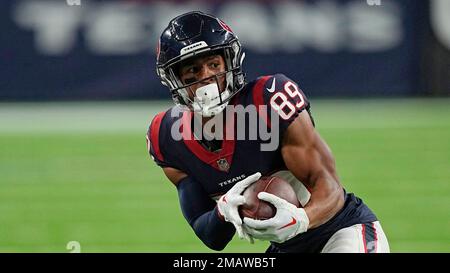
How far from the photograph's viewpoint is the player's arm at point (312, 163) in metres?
3.66

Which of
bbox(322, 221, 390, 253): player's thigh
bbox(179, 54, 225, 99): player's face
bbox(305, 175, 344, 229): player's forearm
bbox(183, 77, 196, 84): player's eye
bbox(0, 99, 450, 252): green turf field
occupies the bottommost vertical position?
bbox(0, 99, 450, 252): green turf field

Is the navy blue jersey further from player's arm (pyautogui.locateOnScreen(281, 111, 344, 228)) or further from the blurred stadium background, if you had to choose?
the blurred stadium background

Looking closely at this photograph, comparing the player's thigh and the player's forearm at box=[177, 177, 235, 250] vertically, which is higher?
the player's forearm at box=[177, 177, 235, 250]

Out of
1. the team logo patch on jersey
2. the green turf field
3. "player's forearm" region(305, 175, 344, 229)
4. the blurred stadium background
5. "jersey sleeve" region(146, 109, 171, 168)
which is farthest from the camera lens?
the blurred stadium background

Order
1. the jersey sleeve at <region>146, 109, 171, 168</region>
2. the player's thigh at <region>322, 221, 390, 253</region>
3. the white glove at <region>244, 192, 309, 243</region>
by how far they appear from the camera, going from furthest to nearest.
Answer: the jersey sleeve at <region>146, 109, 171, 168</region> < the player's thigh at <region>322, 221, 390, 253</region> < the white glove at <region>244, 192, 309, 243</region>

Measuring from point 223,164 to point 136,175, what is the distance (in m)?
4.49

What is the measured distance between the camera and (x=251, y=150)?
3801 millimetres

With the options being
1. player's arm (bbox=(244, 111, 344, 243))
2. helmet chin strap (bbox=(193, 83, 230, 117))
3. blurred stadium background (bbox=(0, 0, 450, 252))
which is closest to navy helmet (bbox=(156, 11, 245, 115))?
helmet chin strap (bbox=(193, 83, 230, 117))

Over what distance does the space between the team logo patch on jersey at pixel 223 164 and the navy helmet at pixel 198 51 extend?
0.21 m

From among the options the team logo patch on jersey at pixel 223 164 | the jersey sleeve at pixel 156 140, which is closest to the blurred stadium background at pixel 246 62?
the jersey sleeve at pixel 156 140

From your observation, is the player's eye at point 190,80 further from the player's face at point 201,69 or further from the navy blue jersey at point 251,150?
the navy blue jersey at point 251,150

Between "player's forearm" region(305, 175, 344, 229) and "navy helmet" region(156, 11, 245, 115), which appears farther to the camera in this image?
"navy helmet" region(156, 11, 245, 115)

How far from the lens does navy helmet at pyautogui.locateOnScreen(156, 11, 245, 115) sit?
3.76 m
